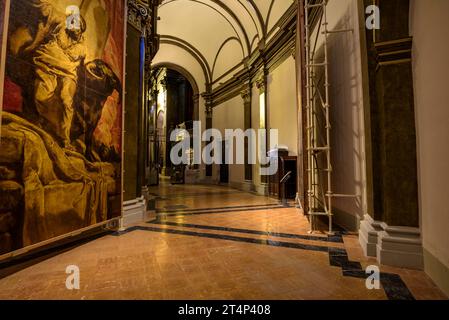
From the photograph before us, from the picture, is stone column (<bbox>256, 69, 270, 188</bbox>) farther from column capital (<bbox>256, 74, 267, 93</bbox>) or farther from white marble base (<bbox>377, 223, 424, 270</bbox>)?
white marble base (<bbox>377, 223, 424, 270</bbox>)

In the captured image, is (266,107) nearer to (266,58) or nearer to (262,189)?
(266,58)

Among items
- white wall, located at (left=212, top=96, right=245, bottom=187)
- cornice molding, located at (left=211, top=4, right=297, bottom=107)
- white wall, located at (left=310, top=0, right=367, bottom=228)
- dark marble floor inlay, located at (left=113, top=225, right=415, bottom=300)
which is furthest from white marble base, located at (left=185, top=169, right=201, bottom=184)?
white wall, located at (left=310, top=0, right=367, bottom=228)

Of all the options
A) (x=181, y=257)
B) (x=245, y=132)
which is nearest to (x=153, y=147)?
(x=245, y=132)

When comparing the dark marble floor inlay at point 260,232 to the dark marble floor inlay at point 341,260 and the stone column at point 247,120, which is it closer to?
the dark marble floor inlay at point 341,260

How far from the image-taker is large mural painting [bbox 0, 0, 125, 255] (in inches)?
105

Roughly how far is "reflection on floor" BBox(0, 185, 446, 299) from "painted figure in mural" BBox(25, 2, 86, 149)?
160 cm

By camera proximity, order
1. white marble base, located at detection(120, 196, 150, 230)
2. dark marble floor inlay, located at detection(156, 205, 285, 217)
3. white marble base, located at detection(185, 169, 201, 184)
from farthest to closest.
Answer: white marble base, located at detection(185, 169, 201, 184) → dark marble floor inlay, located at detection(156, 205, 285, 217) → white marble base, located at detection(120, 196, 150, 230)

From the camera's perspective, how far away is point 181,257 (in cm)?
315

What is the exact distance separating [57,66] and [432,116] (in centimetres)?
428

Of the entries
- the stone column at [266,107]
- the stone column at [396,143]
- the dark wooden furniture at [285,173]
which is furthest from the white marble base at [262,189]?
the stone column at [396,143]

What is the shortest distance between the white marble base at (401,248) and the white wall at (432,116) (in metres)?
0.10

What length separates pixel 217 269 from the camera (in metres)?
2.76

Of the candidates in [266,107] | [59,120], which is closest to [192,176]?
[266,107]

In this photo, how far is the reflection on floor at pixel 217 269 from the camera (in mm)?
2236
